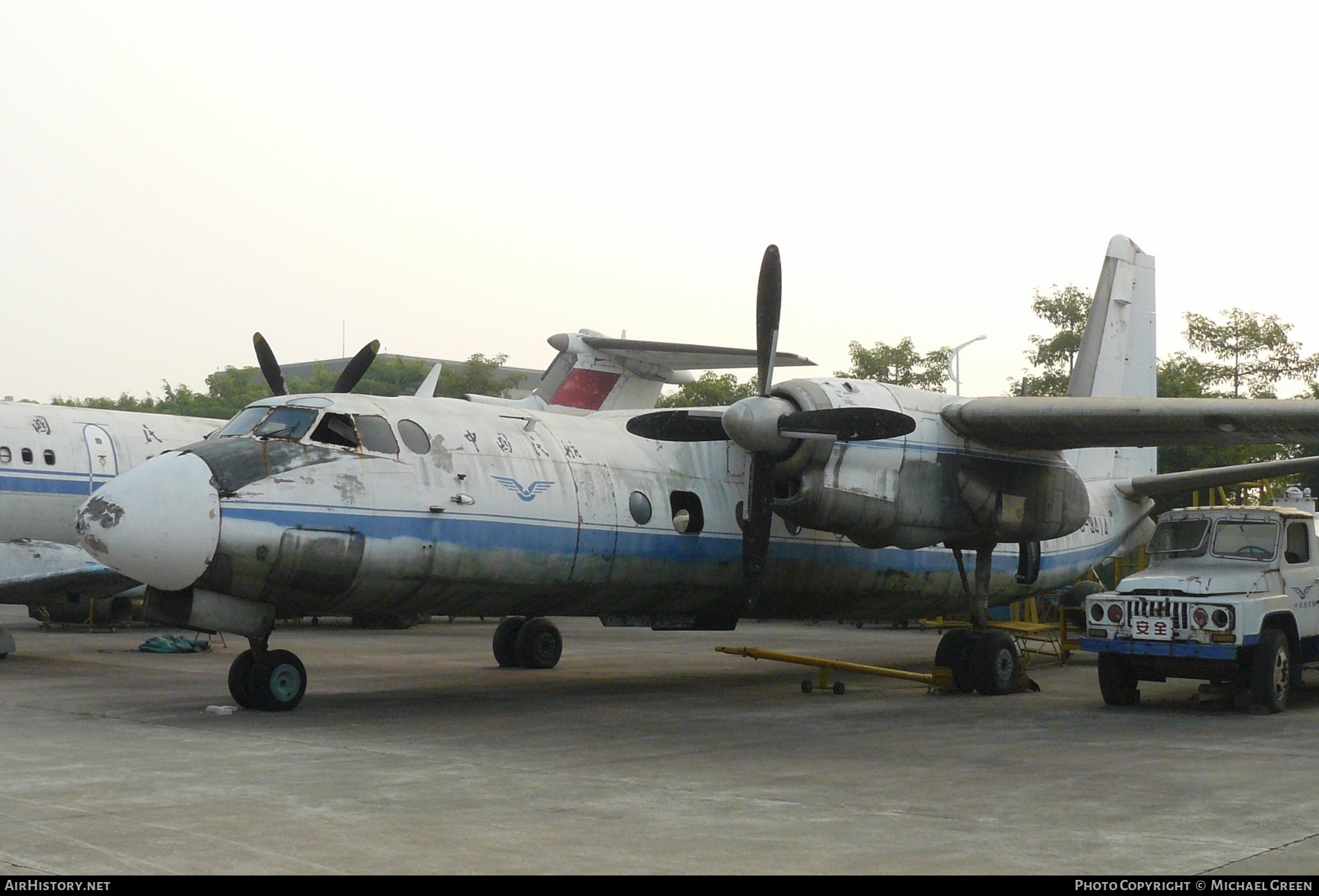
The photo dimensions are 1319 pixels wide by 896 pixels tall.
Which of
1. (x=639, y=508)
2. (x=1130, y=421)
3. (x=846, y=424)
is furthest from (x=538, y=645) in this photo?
(x=1130, y=421)

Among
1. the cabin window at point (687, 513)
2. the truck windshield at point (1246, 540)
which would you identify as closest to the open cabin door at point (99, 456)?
the cabin window at point (687, 513)

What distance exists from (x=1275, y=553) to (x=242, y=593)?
Result: 11.6 m

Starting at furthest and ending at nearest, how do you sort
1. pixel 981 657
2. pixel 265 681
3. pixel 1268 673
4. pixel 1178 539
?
pixel 981 657 → pixel 1178 539 → pixel 1268 673 → pixel 265 681

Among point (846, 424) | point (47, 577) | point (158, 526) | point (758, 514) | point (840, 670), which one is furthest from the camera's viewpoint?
point (47, 577)

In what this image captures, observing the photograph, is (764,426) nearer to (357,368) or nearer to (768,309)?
(768,309)

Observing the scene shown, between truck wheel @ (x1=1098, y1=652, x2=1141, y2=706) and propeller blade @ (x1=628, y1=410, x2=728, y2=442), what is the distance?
17.2 feet

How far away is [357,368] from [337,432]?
3.46m

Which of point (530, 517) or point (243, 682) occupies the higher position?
point (530, 517)

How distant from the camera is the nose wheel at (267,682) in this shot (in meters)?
13.4

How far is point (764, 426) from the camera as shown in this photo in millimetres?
14758

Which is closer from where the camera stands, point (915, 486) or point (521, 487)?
point (521, 487)

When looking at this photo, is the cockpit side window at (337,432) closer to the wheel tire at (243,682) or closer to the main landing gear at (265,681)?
the main landing gear at (265,681)

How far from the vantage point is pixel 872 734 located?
1277 cm
